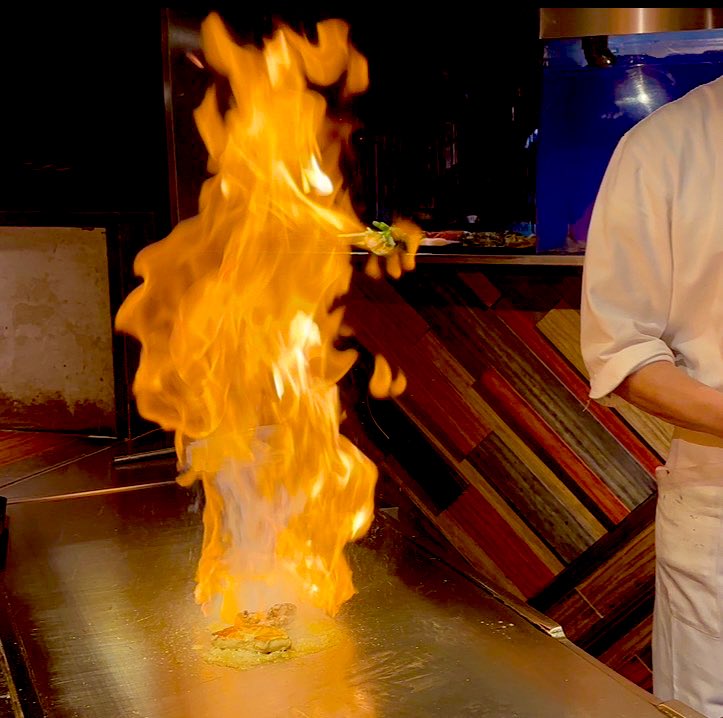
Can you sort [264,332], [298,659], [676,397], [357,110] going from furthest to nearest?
1. [357,110]
2. [264,332]
3. [676,397]
4. [298,659]

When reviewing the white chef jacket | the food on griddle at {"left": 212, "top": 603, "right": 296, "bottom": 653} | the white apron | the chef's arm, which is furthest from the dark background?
the food on griddle at {"left": 212, "top": 603, "right": 296, "bottom": 653}

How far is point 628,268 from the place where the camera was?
173cm

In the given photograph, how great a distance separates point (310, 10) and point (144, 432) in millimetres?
1489

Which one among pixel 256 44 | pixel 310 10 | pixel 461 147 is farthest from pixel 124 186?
pixel 461 147

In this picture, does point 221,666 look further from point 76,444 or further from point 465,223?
point 465,223

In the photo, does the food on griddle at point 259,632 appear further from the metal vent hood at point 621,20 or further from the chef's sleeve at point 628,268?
the metal vent hood at point 621,20

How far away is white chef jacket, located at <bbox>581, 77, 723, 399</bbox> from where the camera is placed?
1.69 metres

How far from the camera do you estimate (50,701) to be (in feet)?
4.39

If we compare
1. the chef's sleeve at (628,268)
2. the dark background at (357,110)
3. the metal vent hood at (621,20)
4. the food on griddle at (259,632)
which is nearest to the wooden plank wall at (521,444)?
the dark background at (357,110)

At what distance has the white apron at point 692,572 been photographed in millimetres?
1719

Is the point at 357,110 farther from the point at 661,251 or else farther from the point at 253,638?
the point at 253,638

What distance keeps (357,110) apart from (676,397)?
214 cm

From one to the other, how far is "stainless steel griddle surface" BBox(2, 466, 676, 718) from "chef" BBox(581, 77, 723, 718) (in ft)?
1.32

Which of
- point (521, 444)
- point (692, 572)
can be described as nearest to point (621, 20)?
point (692, 572)
